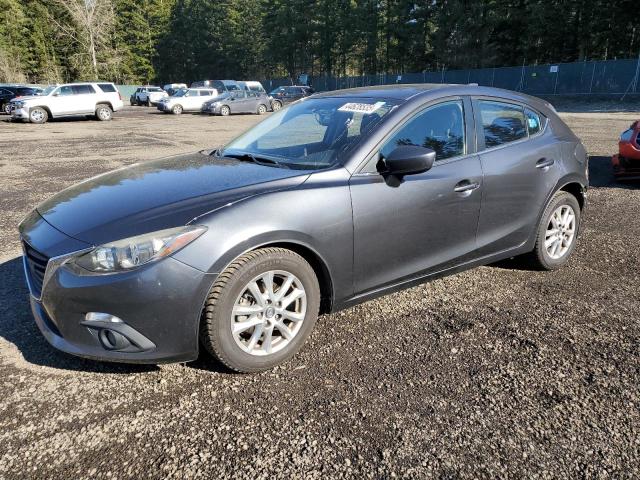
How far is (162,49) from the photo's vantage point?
7794 cm

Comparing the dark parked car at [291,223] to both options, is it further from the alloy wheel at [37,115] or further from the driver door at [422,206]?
the alloy wheel at [37,115]

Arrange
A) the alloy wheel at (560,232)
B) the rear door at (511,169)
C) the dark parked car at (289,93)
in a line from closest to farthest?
the rear door at (511,169)
the alloy wheel at (560,232)
the dark parked car at (289,93)

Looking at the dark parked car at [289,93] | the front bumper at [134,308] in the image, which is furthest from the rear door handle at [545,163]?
the dark parked car at [289,93]

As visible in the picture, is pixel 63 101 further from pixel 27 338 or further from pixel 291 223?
pixel 291 223

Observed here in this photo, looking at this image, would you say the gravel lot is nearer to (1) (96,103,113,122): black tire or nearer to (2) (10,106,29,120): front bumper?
(2) (10,106,29,120): front bumper

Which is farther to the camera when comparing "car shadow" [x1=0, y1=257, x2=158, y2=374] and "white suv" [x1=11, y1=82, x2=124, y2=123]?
"white suv" [x1=11, y1=82, x2=124, y2=123]

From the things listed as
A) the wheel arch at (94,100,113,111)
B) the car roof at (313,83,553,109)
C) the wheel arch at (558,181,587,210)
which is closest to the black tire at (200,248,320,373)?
the car roof at (313,83,553,109)

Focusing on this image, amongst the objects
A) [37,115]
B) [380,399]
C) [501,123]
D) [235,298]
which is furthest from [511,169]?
[37,115]

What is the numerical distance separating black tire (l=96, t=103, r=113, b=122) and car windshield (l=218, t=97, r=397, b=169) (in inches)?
886

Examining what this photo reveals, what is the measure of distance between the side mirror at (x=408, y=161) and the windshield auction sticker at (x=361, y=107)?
505mm

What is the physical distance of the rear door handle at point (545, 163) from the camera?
3.92 metres

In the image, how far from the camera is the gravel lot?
2.11 meters

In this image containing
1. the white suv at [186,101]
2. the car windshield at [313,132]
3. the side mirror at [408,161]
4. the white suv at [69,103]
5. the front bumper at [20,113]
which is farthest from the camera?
the white suv at [186,101]

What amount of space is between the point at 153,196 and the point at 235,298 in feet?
2.67
